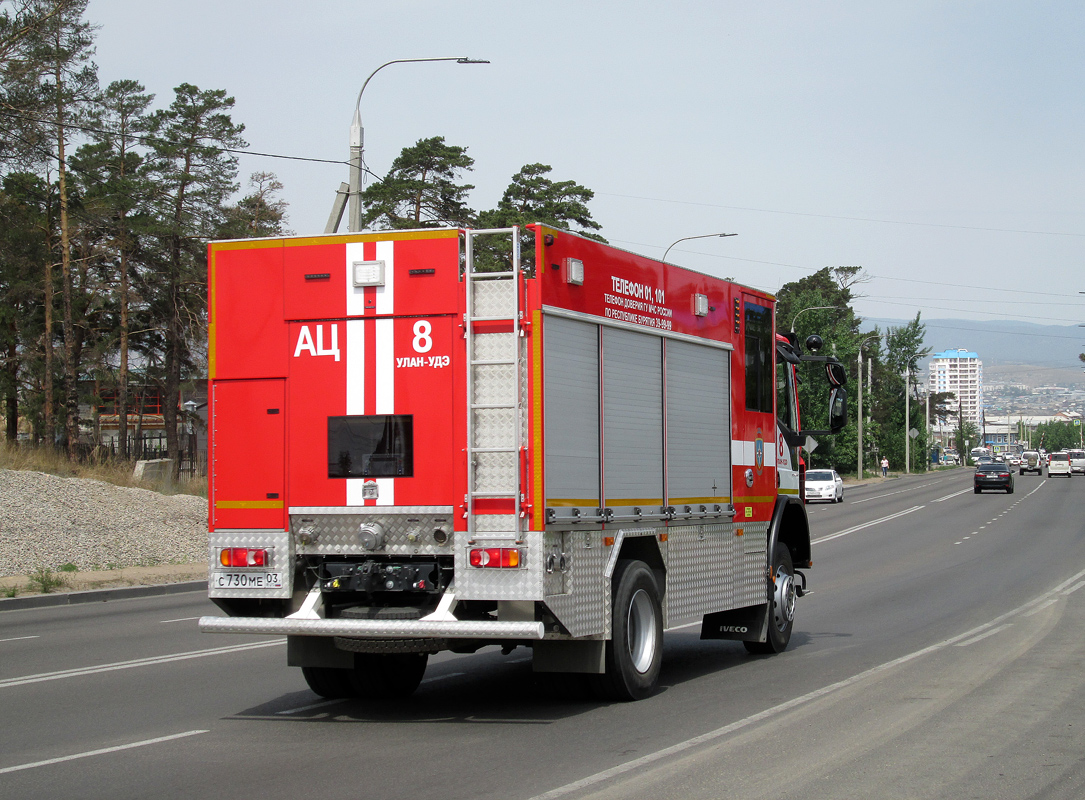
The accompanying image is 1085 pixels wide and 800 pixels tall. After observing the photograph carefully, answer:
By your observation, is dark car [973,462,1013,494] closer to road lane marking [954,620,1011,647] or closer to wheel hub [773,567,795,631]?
road lane marking [954,620,1011,647]

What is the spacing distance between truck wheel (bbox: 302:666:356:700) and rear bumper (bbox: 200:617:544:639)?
3.99 feet

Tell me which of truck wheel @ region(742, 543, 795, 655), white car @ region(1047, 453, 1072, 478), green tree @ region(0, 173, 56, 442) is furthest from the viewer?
white car @ region(1047, 453, 1072, 478)

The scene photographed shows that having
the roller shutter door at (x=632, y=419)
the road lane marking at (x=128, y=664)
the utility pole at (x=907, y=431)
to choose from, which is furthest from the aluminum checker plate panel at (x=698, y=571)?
the utility pole at (x=907, y=431)

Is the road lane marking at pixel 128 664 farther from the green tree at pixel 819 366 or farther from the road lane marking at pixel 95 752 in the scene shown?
the green tree at pixel 819 366

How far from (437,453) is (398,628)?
3.90 ft

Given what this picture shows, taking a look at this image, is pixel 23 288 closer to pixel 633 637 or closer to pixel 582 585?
pixel 633 637

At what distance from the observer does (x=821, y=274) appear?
396 feet

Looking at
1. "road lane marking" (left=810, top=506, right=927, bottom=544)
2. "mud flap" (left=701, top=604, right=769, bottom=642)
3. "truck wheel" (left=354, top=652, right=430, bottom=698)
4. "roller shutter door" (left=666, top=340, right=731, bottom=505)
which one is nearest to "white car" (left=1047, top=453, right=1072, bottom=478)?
"road lane marking" (left=810, top=506, right=927, bottom=544)

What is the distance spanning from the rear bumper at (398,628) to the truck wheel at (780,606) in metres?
4.57

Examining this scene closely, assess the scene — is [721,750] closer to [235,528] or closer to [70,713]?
[235,528]

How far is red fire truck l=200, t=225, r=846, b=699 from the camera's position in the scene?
7777mm

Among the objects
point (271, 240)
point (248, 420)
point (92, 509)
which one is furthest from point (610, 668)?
point (92, 509)

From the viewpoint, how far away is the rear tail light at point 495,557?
7652 millimetres

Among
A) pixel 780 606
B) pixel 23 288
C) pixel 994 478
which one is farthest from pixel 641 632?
pixel 994 478
